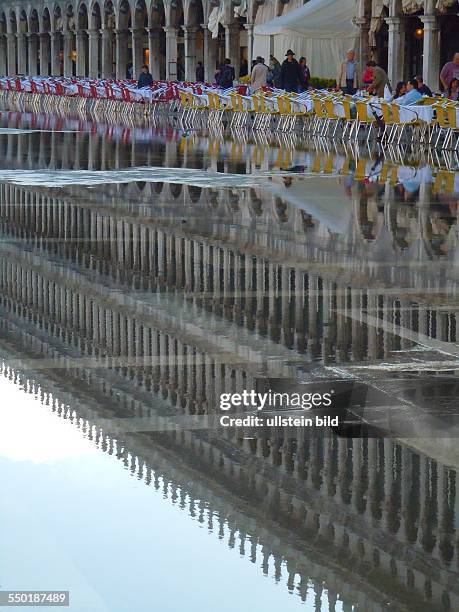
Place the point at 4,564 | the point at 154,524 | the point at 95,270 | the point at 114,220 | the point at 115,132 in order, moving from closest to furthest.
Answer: the point at 4,564, the point at 154,524, the point at 95,270, the point at 114,220, the point at 115,132

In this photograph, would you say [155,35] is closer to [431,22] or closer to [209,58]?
[209,58]

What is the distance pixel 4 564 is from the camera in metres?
4.16

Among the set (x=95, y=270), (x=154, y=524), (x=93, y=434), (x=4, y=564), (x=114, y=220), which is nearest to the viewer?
(x=4, y=564)

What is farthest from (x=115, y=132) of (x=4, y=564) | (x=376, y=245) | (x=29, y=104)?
(x=4, y=564)

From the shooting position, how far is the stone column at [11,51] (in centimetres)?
8975

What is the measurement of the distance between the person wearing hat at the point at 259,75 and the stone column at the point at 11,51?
2244 inches

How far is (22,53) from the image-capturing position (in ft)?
290

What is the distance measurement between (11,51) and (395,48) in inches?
2105

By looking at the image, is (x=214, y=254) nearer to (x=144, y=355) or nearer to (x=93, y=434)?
(x=144, y=355)

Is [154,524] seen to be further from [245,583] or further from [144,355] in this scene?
[144,355]

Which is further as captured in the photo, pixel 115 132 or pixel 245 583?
pixel 115 132

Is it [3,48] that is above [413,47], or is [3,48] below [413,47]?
below

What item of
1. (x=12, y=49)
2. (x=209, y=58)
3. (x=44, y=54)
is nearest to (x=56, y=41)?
(x=44, y=54)

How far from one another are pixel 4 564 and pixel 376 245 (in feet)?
25.5
